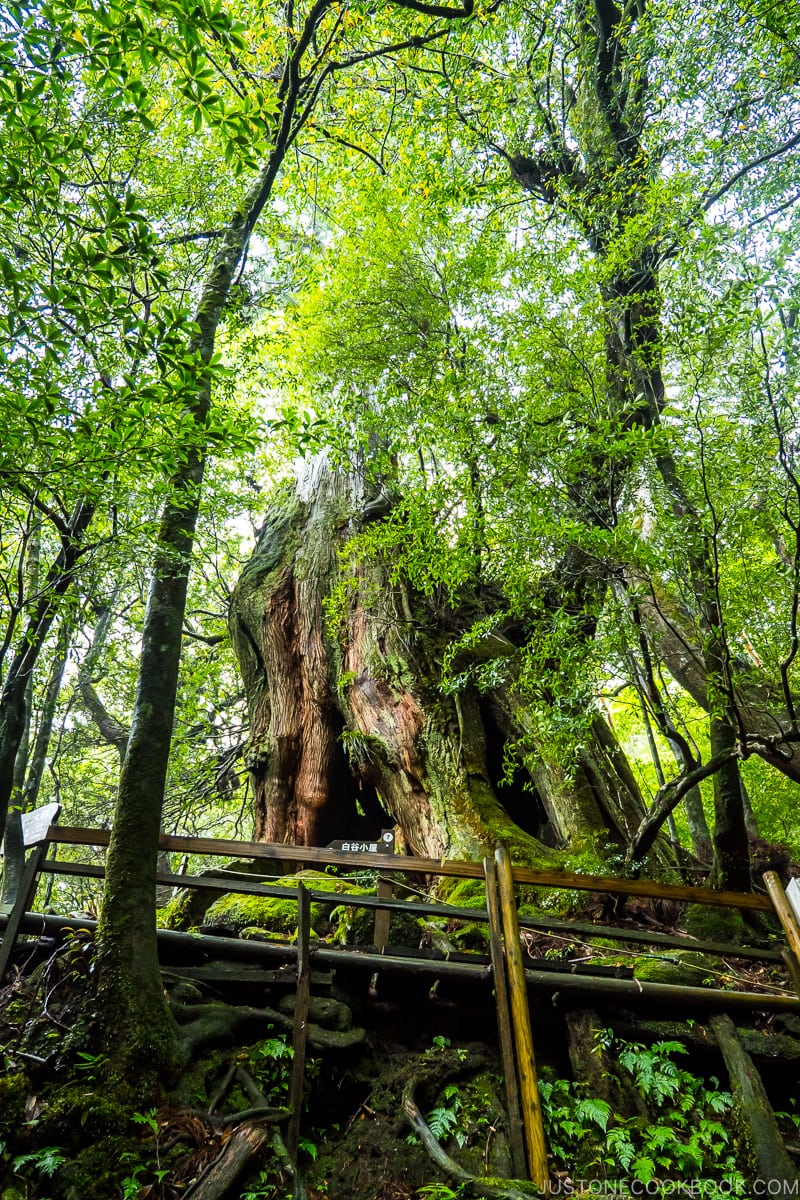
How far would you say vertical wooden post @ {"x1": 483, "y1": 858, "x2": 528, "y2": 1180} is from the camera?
12.1 feet

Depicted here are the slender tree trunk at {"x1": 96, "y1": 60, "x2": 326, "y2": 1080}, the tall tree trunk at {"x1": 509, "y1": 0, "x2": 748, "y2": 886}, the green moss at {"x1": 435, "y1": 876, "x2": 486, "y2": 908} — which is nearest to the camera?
the slender tree trunk at {"x1": 96, "y1": 60, "x2": 326, "y2": 1080}

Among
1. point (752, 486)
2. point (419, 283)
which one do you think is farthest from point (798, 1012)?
point (419, 283)

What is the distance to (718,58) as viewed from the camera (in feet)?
22.5

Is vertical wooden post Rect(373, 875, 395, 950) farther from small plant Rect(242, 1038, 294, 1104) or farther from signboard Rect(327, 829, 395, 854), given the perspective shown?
small plant Rect(242, 1038, 294, 1104)

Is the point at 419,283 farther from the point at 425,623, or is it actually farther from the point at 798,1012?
the point at 798,1012

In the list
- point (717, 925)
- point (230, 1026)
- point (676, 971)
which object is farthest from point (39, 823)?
point (717, 925)

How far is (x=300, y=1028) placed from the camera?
416cm

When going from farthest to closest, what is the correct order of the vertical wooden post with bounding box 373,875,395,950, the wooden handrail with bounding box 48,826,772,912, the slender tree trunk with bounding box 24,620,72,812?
1. the slender tree trunk with bounding box 24,620,72,812
2. the vertical wooden post with bounding box 373,875,395,950
3. the wooden handrail with bounding box 48,826,772,912

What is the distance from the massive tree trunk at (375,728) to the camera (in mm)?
7594

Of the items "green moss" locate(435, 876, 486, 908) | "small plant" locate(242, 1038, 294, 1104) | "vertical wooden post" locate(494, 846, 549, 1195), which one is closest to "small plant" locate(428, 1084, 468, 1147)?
"vertical wooden post" locate(494, 846, 549, 1195)

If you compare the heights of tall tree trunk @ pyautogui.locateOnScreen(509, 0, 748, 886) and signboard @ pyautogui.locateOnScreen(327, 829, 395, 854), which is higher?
tall tree trunk @ pyautogui.locateOnScreen(509, 0, 748, 886)

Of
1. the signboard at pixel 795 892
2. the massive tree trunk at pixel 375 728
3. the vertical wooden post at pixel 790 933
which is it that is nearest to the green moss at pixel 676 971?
the vertical wooden post at pixel 790 933

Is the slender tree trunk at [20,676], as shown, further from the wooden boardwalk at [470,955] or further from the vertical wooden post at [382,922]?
the vertical wooden post at [382,922]

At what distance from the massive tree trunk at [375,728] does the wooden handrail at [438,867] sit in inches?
59.1
